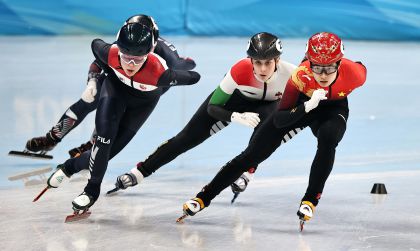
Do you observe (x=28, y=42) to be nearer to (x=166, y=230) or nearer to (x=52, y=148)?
(x=52, y=148)

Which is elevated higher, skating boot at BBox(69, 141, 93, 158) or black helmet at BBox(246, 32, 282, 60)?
black helmet at BBox(246, 32, 282, 60)

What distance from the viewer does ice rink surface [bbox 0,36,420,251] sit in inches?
201

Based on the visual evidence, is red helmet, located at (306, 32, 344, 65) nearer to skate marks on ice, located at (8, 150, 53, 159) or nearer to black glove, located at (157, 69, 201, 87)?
black glove, located at (157, 69, 201, 87)

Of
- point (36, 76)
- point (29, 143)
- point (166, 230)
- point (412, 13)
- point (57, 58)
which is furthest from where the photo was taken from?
point (412, 13)

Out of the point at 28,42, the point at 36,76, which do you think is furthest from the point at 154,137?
the point at 28,42

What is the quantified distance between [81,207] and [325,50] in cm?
172

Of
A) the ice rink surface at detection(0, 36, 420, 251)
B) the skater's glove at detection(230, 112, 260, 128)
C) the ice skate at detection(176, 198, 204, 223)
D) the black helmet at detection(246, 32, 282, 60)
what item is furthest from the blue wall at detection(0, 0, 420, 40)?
the ice skate at detection(176, 198, 204, 223)

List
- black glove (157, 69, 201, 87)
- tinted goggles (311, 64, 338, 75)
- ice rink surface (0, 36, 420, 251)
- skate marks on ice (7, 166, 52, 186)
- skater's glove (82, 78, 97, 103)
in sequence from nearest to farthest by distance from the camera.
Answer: ice rink surface (0, 36, 420, 251)
tinted goggles (311, 64, 338, 75)
black glove (157, 69, 201, 87)
skater's glove (82, 78, 97, 103)
skate marks on ice (7, 166, 52, 186)

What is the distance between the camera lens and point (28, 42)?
53.3 feet

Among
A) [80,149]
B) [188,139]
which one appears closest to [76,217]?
[188,139]

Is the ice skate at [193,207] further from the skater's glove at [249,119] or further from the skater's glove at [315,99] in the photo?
the skater's glove at [315,99]

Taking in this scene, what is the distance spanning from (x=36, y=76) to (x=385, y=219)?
7.51 meters

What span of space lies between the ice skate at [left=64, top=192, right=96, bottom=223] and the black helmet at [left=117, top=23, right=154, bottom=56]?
912 mm

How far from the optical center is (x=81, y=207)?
5586 millimetres
